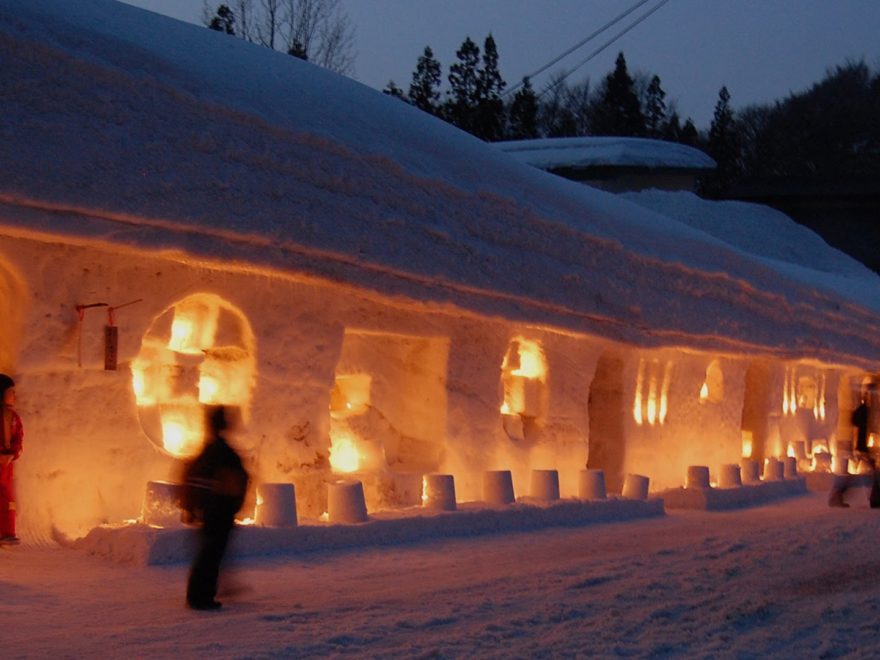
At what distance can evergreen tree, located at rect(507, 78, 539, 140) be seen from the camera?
47.7m

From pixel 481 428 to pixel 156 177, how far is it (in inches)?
206

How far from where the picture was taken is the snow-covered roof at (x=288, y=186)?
8891 mm

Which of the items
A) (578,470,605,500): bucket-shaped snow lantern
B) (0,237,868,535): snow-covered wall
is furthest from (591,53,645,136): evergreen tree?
(578,470,605,500): bucket-shaped snow lantern

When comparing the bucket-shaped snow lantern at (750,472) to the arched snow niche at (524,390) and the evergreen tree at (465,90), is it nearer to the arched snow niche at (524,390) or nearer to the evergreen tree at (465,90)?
the arched snow niche at (524,390)

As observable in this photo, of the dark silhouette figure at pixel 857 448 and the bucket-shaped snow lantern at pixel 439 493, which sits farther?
the dark silhouette figure at pixel 857 448

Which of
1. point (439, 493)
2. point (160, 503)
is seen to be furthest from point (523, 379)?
point (160, 503)

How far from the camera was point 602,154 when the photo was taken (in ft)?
112

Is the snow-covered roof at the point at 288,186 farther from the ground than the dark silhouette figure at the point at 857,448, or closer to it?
farther from the ground

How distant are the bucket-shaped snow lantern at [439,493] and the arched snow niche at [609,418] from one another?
5251 millimetres

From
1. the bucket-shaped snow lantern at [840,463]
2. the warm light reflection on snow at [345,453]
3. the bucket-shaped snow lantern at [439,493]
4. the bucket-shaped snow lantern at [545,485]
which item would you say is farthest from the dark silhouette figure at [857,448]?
the warm light reflection on snow at [345,453]

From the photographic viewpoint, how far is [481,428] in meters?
13.1

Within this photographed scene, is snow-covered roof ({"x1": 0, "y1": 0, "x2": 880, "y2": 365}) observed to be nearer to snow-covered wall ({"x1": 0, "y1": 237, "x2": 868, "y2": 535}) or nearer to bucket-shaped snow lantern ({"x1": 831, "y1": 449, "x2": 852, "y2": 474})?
snow-covered wall ({"x1": 0, "y1": 237, "x2": 868, "y2": 535})

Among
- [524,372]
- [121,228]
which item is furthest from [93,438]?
[524,372]

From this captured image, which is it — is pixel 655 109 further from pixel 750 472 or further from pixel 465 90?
pixel 750 472
